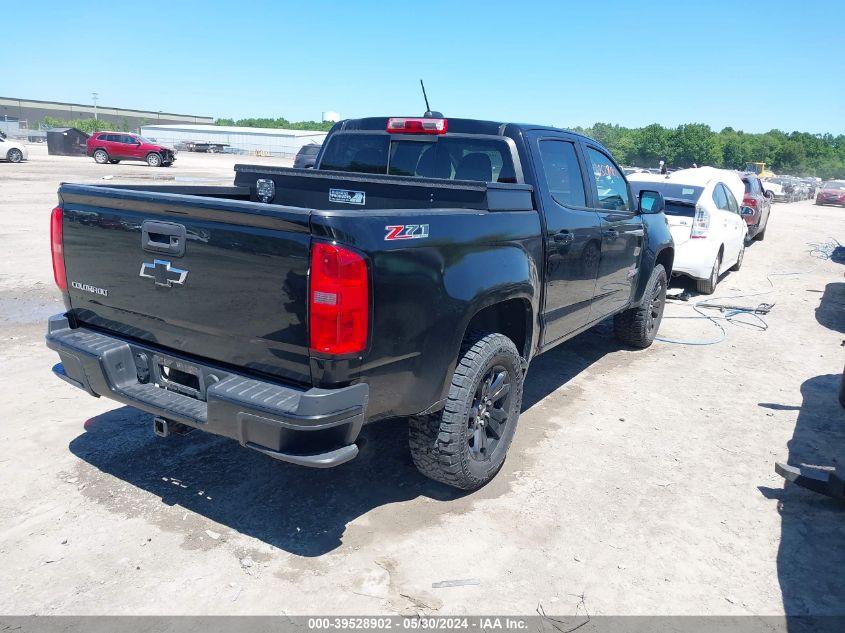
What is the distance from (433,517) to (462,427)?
0.54 m

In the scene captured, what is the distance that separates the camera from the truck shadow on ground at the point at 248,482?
3398 millimetres

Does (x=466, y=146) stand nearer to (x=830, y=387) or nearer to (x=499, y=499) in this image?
(x=499, y=499)

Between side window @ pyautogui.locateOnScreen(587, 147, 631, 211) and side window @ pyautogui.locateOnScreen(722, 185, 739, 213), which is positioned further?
side window @ pyautogui.locateOnScreen(722, 185, 739, 213)

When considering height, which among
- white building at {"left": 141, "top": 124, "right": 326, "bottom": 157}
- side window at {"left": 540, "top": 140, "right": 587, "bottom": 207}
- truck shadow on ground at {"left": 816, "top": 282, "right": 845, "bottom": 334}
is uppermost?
white building at {"left": 141, "top": 124, "right": 326, "bottom": 157}

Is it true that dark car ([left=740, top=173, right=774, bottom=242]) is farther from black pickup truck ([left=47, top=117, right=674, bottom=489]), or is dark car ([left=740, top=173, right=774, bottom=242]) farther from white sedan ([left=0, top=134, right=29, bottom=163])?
white sedan ([left=0, top=134, right=29, bottom=163])

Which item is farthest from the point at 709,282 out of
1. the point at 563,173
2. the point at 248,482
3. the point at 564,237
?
the point at 248,482

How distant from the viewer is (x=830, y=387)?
19.4 feet

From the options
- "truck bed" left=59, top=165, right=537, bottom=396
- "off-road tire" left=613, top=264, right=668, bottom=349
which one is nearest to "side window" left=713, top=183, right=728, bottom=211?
"off-road tire" left=613, top=264, right=668, bottom=349

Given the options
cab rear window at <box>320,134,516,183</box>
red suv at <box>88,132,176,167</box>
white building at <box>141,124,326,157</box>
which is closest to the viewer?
cab rear window at <box>320,134,516,183</box>

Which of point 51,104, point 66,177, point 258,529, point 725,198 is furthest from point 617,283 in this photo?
point 51,104

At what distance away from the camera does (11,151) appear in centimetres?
2917

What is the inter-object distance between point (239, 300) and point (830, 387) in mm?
5518

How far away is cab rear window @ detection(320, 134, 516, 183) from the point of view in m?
4.21

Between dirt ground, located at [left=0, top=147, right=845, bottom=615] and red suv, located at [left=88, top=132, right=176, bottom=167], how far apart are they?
30439 millimetres
